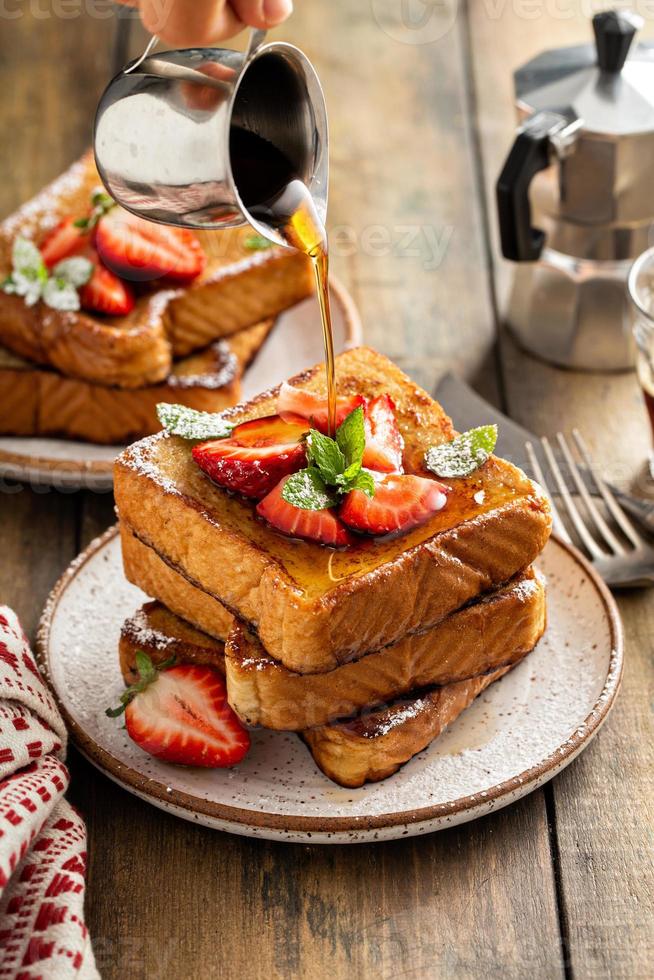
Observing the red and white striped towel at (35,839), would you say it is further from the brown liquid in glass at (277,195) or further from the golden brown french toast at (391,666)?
the brown liquid in glass at (277,195)

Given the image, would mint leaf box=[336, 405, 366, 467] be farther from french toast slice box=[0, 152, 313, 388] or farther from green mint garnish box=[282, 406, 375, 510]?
french toast slice box=[0, 152, 313, 388]

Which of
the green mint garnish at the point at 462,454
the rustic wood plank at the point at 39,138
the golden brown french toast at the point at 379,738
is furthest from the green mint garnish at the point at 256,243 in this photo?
the golden brown french toast at the point at 379,738

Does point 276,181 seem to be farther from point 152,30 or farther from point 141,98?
point 152,30

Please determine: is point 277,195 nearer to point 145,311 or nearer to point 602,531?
point 145,311

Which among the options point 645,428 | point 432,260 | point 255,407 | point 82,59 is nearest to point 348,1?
point 82,59

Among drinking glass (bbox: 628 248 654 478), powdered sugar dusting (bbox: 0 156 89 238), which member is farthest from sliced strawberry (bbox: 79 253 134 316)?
drinking glass (bbox: 628 248 654 478)

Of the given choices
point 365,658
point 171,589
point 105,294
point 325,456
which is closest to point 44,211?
point 105,294
